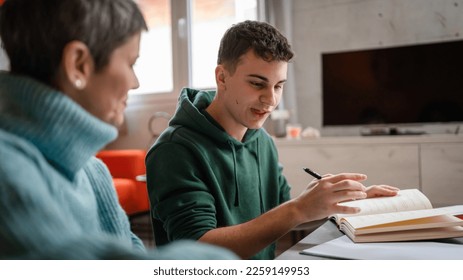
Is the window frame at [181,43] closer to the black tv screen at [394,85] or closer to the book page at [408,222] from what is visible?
the black tv screen at [394,85]

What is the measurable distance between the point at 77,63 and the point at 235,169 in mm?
500

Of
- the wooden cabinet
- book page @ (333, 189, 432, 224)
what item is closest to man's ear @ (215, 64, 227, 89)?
book page @ (333, 189, 432, 224)

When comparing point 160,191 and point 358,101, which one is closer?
point 160,191

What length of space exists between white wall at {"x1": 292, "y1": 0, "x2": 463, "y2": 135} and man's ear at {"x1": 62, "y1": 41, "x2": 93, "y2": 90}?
1801 millimetres

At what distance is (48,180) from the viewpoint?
299mm

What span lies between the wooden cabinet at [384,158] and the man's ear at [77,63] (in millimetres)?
1207

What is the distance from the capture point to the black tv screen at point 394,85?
6.28 ft

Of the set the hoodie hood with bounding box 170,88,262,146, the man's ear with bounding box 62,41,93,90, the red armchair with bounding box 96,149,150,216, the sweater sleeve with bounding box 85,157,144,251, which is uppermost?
the man's ear with bounding box 62,41,93,90

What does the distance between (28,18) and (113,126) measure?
12cm

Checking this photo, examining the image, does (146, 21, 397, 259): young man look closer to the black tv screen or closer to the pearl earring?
the pearl earring

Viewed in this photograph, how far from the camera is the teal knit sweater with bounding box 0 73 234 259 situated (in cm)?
27

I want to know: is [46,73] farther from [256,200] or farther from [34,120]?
[256,200]

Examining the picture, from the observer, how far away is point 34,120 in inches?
12.3
